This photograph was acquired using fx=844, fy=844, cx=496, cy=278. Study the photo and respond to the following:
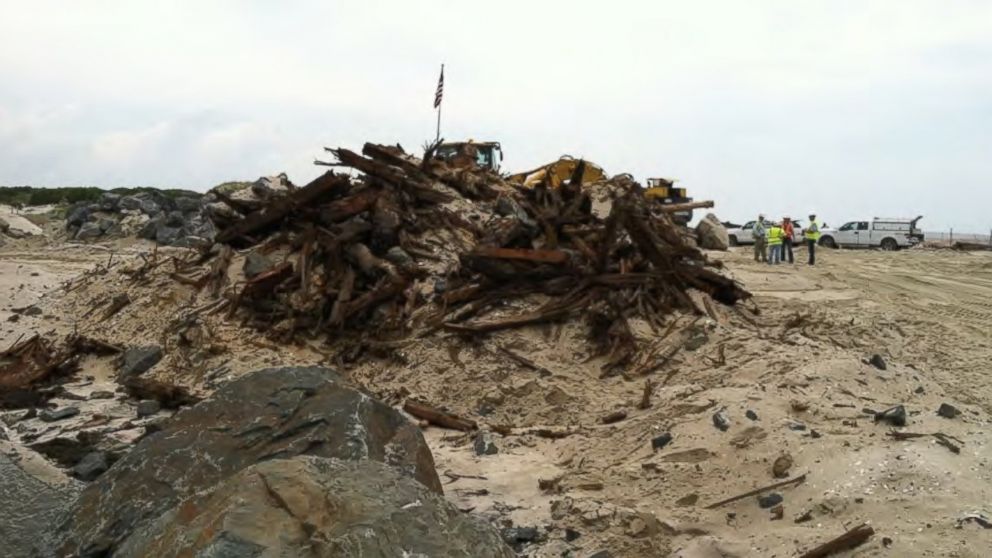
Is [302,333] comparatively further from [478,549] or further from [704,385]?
[478,549]

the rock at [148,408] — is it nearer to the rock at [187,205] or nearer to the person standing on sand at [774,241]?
the person standing on sand at [774,241]

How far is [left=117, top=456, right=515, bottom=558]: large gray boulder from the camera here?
2949 millimetres

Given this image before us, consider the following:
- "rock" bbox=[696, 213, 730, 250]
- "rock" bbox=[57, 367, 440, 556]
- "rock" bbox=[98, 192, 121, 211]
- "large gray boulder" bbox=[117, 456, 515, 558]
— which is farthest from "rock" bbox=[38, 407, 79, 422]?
"rock" bbox=[98, 192, 121, 211]

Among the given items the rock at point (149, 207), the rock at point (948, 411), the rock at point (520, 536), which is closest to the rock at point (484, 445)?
the rock at point (520, 536)

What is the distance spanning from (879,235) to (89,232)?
27.1m

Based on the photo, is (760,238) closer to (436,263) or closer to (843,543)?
(436,263)

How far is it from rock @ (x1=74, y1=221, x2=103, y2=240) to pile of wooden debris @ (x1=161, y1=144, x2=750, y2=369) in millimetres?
14303

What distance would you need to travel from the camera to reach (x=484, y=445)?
733 cm

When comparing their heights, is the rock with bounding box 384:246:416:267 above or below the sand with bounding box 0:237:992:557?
above

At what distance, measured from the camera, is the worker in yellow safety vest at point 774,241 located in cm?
2078

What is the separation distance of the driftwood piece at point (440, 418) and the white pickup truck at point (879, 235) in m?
27.4

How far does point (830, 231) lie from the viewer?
32.5 meters

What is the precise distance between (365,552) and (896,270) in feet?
64.8

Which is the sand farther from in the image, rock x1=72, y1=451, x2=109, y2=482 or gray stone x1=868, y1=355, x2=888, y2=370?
rock x1=72, y1=451, x2=109, y2=482
